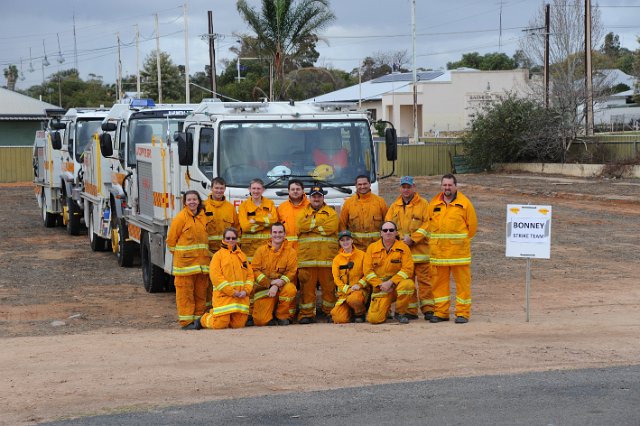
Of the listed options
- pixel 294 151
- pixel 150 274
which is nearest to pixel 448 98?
pixel 150 274

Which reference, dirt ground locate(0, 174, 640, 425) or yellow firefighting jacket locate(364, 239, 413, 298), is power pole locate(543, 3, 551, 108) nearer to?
dirt ground locate(0, 174, 640, 425)

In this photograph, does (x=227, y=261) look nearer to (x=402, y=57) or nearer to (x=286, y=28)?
(x=286, y=28)

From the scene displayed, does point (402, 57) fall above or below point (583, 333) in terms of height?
above

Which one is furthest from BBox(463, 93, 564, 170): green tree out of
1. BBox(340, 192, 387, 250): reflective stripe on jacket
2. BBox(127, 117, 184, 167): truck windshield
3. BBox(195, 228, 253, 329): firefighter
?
BBox(195, 228, 253, 329): firefighter

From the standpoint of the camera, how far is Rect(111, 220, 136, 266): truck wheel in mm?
20034

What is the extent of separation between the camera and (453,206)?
13.1 meters

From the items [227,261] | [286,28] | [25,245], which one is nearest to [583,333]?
[227,261]

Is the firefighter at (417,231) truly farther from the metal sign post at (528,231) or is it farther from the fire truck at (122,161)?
the fire truck at (122,161)

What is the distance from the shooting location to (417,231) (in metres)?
13.5

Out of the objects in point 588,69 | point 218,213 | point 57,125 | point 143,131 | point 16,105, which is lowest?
point 218,213

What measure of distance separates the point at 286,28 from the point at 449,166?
11.3m

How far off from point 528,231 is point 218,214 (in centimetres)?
397

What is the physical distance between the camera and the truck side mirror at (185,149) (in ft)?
47.8

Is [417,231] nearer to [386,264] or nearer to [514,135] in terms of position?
[386,264]
